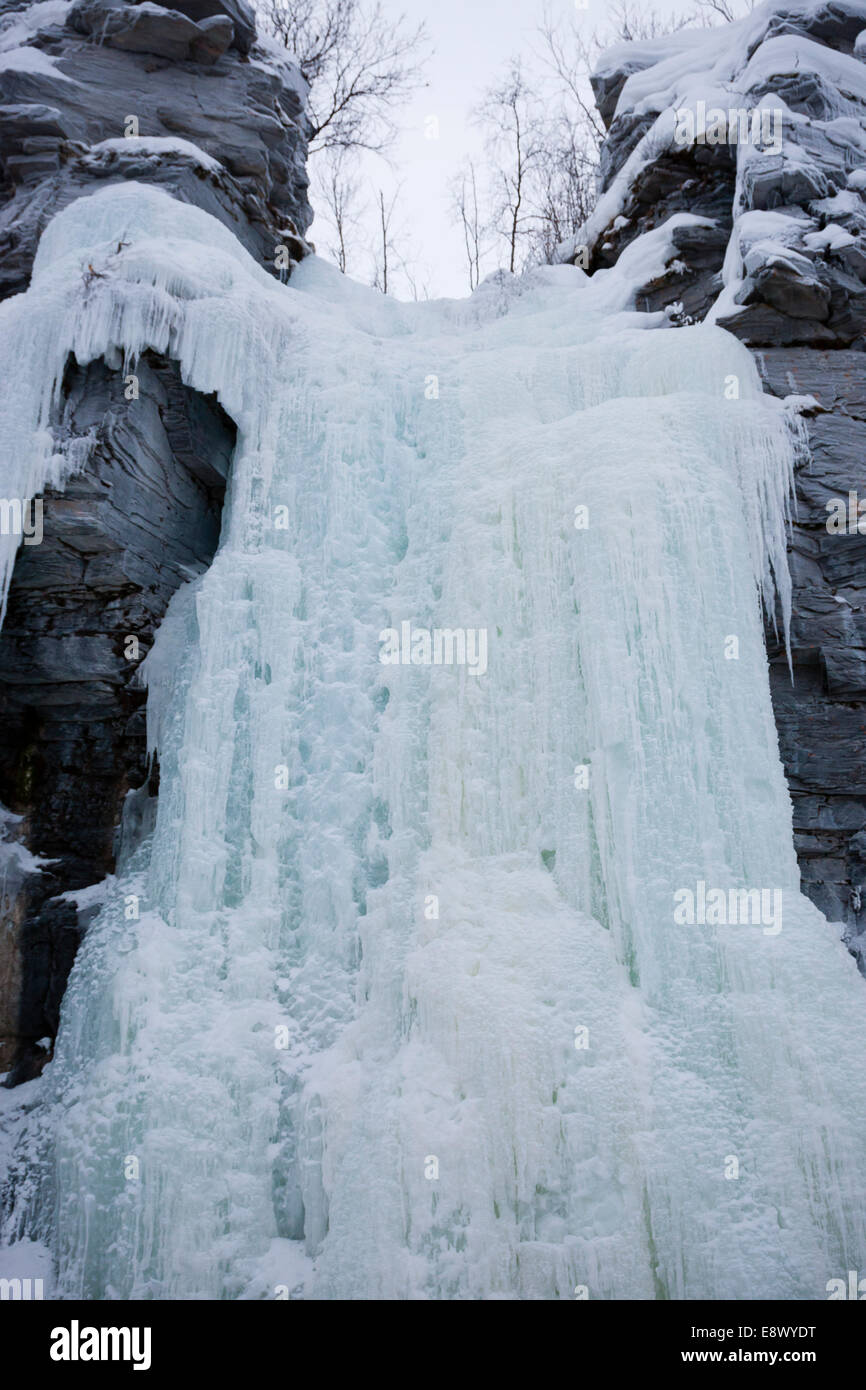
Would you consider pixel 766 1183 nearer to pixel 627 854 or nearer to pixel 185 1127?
pixel 627 854

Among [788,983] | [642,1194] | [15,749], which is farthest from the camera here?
[15,749]

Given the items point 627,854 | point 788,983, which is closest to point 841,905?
point 788,983

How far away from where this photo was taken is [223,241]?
7.31 m

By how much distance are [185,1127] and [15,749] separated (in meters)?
2.89
